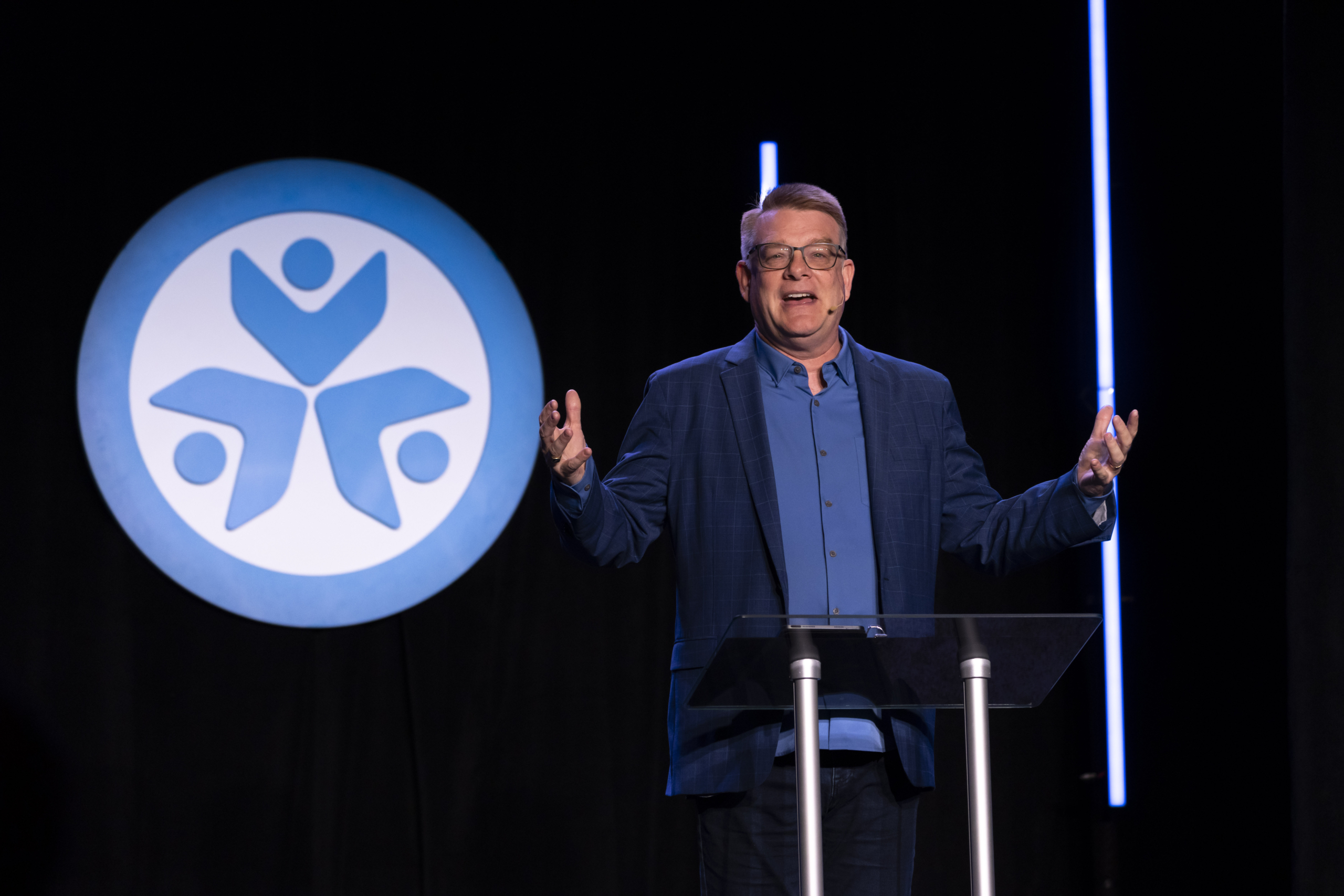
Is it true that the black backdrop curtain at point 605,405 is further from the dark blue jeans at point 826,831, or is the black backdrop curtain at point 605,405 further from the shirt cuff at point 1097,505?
the dark blue jeans at point 826,831

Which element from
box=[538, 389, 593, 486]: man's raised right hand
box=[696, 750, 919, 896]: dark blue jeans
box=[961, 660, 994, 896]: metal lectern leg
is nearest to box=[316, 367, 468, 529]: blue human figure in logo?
box=[538, 389, 593, 486]: man's raised right hand

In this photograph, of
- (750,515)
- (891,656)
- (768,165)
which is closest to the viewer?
(891,656)

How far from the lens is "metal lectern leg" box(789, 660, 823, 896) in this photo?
1.47 m

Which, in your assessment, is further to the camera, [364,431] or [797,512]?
[364,431]

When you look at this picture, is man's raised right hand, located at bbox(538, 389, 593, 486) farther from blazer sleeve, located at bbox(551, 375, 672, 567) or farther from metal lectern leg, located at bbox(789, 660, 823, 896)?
metal lectern leg, located at bbox(789, 660, 823, 896)

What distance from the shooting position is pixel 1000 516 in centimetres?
202

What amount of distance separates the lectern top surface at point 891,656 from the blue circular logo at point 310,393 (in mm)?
1920

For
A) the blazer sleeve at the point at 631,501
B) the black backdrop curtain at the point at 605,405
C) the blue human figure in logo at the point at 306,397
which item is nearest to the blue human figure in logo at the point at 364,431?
the blue human figure in logo at the point at 306,397

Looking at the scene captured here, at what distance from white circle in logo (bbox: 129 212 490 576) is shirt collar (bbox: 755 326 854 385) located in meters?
1.44

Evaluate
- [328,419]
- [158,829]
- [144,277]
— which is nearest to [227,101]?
[144,277]

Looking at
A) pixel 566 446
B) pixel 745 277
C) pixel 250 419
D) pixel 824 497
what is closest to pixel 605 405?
pixel 250 419

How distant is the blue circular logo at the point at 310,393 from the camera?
3.26m

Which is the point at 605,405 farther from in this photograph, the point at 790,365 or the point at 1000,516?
the point at 1000,516

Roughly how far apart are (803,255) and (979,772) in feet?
3.02
